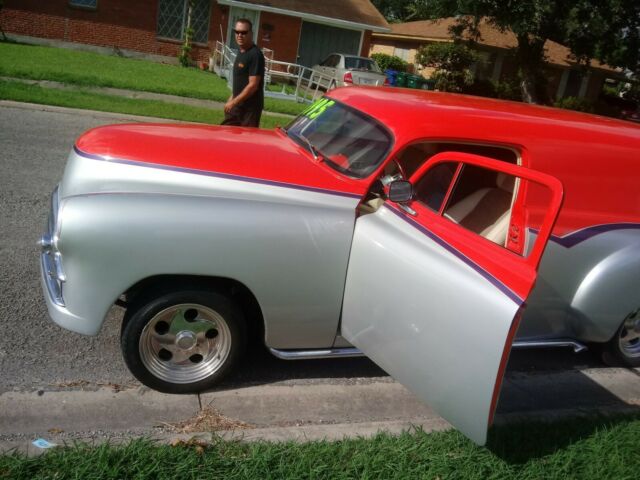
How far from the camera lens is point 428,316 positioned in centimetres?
294

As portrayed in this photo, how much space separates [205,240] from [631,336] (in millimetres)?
3328

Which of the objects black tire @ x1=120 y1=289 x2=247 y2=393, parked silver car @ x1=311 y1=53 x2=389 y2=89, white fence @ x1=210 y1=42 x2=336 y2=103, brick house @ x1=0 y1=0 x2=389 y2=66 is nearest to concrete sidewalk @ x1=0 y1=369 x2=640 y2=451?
black tire @ x1=120 y1=289 x2=247 y2=393

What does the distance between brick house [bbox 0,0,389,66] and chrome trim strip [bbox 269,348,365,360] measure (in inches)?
851

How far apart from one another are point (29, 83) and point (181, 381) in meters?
11.5

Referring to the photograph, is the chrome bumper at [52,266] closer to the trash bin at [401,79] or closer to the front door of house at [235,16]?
the front door of house at [235,16]

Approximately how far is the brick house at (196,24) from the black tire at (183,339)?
21.6 metres

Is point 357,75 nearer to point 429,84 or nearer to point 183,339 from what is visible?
point 429,84

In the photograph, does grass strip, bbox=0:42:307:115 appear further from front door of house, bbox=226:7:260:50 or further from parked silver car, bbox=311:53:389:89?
parked silver car, bbox=311:53:389:89

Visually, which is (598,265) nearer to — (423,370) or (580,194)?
(580,194)

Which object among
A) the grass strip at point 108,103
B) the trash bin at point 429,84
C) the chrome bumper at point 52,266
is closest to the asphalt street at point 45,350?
the chrome bumper at point 52,266

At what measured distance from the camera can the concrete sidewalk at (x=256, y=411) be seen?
3.10 meters

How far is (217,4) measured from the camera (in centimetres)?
2366

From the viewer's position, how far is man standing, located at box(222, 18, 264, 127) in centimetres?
665

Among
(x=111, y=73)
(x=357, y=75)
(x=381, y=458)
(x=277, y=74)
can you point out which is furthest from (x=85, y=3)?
(x=381, y=458)
